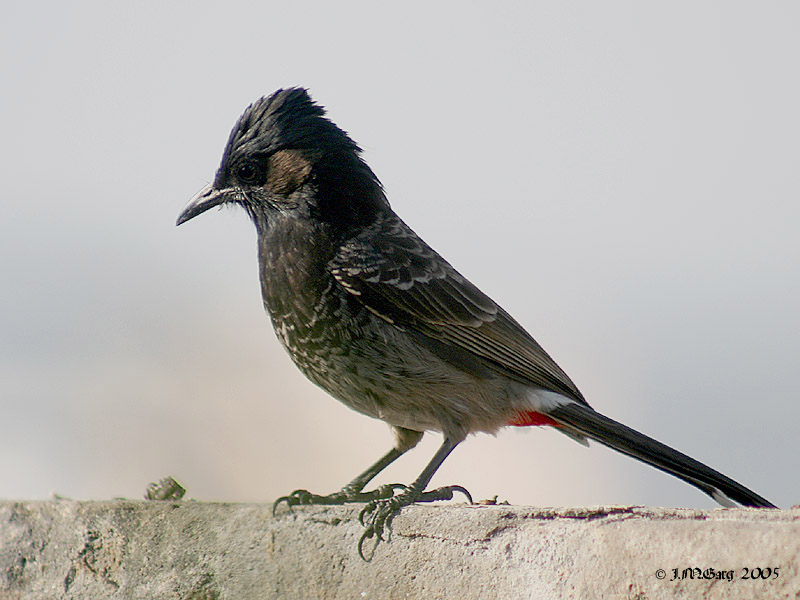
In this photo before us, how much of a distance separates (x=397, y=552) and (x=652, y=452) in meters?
1.52

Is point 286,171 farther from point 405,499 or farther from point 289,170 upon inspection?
point 405,499

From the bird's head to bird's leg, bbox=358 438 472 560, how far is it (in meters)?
1.07

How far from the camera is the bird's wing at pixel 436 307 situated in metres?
3.77

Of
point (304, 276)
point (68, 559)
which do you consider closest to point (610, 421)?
point (304, 276)

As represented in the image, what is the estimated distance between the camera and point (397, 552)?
251cm

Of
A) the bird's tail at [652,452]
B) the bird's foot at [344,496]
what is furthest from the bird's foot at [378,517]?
the bird's tail at [652,452]

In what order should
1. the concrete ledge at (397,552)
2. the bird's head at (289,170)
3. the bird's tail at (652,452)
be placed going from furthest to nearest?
the bird's head at (289,170)
the bird's tail at (652,452)
the concrete ledge at (397,552)

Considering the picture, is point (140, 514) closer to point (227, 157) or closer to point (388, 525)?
point (388, 525)

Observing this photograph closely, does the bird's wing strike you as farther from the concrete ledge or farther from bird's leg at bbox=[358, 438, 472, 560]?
the concrete ledge

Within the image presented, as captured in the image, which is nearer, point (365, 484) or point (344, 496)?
point (344, 496)

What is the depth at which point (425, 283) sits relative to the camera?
156 inches

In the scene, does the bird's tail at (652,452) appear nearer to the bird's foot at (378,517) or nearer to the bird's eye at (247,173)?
the bird's foot at (378,517)

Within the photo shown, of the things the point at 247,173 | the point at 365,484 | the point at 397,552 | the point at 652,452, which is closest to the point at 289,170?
the point at 247,173

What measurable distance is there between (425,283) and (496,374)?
48 centimetres
